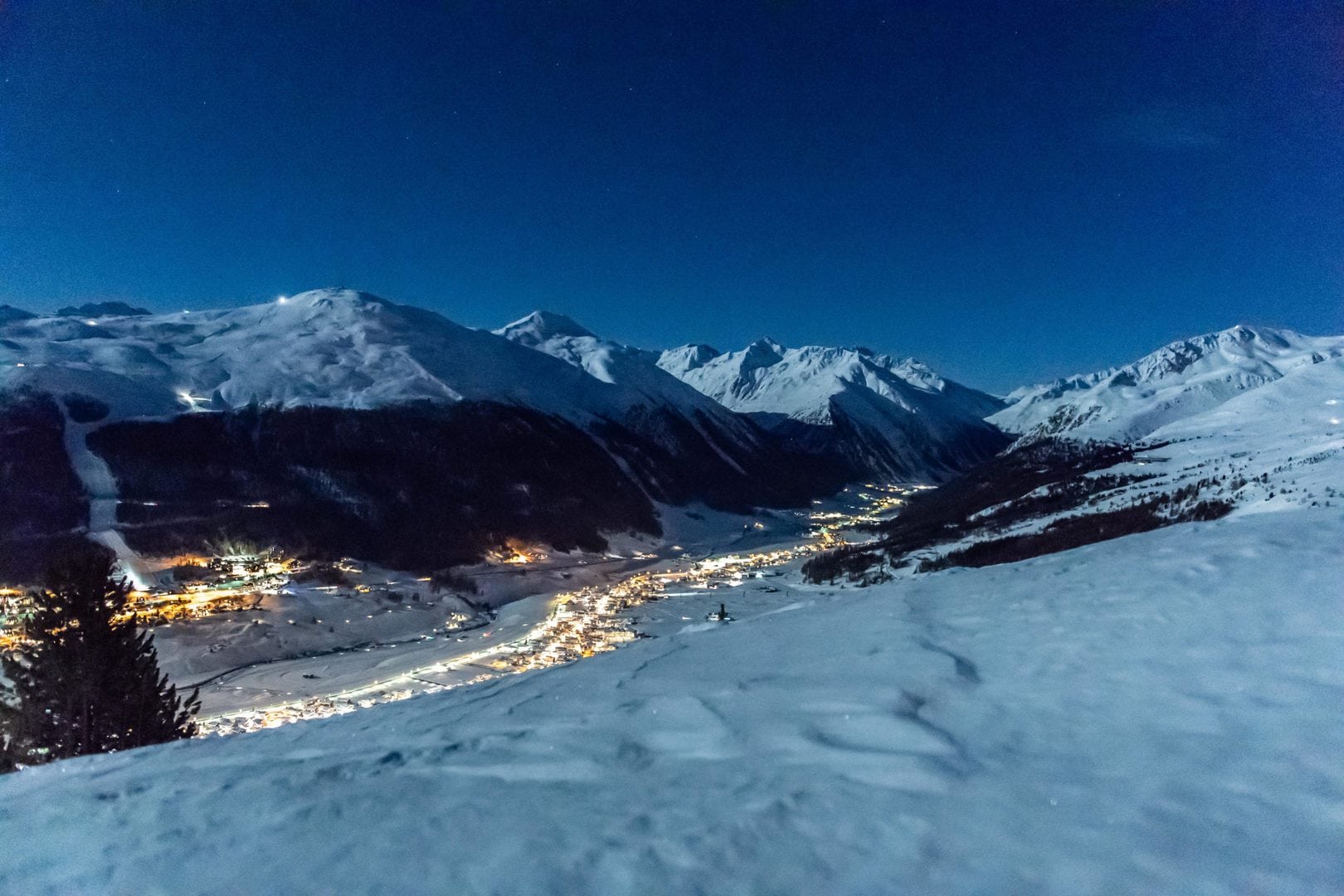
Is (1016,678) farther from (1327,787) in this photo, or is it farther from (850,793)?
(850,793)

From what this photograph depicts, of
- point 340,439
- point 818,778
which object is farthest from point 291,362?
point 818,778

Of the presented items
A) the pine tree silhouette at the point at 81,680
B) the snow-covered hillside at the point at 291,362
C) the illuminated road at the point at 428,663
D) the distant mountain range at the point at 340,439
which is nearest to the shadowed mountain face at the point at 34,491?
the distant mountain range at the point at 340,439

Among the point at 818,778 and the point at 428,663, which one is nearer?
the point at 818,778

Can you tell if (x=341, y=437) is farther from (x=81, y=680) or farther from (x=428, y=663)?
(x=81, y=680)

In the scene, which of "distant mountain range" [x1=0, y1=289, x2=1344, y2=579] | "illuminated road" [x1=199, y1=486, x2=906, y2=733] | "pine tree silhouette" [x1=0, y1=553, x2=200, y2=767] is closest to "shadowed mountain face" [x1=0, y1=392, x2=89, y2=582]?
"distant mountain range" [x1=0, y1=289, x2=1344, y2=579]

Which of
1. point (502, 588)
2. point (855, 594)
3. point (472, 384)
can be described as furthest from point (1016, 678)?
point (472, 384)

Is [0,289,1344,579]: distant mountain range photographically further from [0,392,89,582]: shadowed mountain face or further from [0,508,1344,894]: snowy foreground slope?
[0,508,1344,894]: snowy foreground slope
